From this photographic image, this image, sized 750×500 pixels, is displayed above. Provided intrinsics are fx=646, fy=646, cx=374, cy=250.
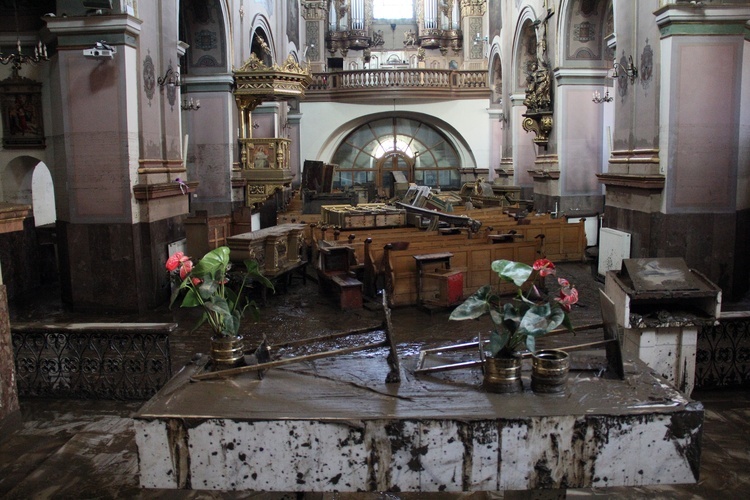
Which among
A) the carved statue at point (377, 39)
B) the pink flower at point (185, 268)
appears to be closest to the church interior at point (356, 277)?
the pink flower at point (185, 268)

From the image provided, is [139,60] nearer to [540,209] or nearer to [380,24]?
[540,209]

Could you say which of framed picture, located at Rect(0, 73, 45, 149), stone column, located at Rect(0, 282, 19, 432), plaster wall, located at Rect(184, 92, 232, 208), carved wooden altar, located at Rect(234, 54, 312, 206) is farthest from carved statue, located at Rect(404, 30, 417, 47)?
stone column, located at Rect(0, 282, 19, 432)

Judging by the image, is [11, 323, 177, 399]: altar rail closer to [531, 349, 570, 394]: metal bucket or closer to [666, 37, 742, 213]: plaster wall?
[531, 349, 570, 394]: metal bucket

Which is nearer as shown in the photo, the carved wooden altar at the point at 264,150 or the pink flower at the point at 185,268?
the pink flower at the point at 185,268

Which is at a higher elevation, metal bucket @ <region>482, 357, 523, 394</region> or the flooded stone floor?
metal bucket @ <region>482, 357, 523, 394</region>

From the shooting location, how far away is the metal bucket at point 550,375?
9.07ft

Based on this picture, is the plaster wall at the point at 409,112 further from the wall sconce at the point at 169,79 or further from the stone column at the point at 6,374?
the stone column at the point at 6,374

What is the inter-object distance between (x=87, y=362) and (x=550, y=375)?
12.7 ft

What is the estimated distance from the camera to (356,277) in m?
9.11

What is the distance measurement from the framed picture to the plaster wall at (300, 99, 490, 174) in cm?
1256

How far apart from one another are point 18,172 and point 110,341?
5894 millimetres

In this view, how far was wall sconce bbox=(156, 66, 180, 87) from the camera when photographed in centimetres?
828

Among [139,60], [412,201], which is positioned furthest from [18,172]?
[412,201]

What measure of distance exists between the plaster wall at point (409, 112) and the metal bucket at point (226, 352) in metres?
18.7
